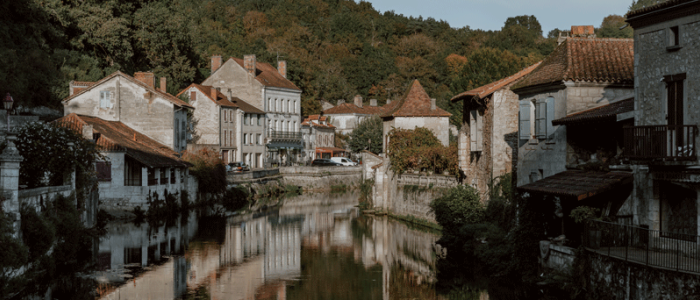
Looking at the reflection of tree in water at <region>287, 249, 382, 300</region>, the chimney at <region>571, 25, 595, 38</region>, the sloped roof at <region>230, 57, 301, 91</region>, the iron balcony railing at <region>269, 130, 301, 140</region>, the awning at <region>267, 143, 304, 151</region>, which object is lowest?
the reflection of tree in water at <region>287, 249, 382, 300</region>

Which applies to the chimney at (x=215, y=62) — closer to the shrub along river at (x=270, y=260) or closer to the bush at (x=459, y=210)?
the shrub along river at (x=270, y=260)

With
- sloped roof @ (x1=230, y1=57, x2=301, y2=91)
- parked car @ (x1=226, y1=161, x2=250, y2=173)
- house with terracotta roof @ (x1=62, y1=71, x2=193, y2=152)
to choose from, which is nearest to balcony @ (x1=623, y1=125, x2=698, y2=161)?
house with terracotta roof @ (x1=62, y1=71, x2=193, y2=152)

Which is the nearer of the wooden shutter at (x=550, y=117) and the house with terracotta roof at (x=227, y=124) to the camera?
the wooden shutter at (x=550, y=117)

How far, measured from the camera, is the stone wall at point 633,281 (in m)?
14.8

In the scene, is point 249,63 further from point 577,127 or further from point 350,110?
point 577,127

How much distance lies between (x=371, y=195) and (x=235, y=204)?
1147 centimetres

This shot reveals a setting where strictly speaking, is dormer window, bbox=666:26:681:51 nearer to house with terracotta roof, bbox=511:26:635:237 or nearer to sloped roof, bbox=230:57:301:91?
house with terracotta roof, bbox=511:26:635:237

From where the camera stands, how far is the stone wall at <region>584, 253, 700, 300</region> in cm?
1482

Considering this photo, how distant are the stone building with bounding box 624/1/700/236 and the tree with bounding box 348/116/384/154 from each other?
61160mm

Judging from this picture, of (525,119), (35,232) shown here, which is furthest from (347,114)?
(35,232)

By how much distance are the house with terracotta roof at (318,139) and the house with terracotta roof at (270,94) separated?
2.05 metres

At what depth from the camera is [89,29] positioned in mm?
60875

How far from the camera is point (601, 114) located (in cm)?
2078

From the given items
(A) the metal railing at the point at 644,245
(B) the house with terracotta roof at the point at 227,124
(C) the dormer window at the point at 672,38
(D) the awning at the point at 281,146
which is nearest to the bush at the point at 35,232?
(A) the metal railing at the point at 644,245
